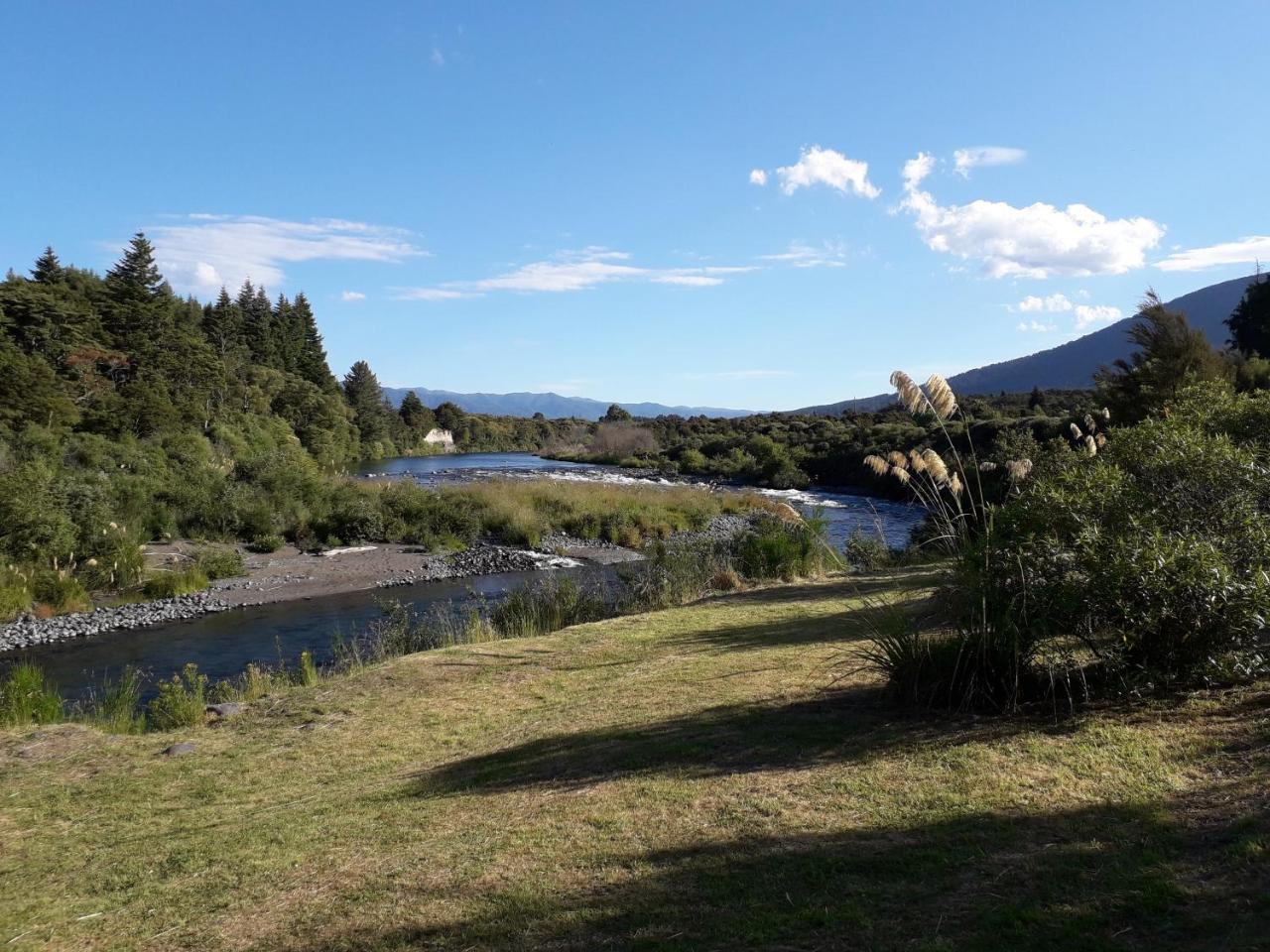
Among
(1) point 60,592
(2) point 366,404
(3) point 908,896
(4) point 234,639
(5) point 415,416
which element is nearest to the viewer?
(3) point 908,896

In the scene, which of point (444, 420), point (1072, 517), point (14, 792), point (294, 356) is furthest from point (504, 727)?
point (444, 420)

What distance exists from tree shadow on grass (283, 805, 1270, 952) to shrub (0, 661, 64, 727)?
22.5ft

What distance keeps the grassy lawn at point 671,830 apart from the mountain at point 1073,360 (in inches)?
3517

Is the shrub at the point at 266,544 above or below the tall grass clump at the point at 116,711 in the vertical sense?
above

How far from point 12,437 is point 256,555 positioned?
35.4 ft

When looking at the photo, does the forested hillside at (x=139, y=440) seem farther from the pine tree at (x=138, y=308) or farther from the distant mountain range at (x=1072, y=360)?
the distant mountain range at (x=1072, y=360)

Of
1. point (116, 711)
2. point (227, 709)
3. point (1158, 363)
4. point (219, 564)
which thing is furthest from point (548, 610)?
point (1158, 363)

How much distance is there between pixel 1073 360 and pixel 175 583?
110 meters

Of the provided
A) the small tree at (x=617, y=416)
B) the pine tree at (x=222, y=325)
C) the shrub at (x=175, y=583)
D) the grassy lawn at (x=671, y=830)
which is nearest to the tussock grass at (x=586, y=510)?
the shrub at (x=175, y=583)

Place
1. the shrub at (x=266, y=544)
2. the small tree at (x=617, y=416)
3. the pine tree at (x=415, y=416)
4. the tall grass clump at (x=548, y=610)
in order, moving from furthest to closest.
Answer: the small tree at (x=617, y=416), the pine tree at (x=415, y=416), the shrub at (x=266, y=544), the tall grass clump at (x=548, y=610)

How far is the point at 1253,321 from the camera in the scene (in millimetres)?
33000

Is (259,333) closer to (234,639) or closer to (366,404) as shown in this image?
(366,404)

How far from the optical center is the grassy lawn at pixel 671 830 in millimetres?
3117

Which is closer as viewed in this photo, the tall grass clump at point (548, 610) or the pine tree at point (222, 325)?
the tall grass clump at point (548, 610)
